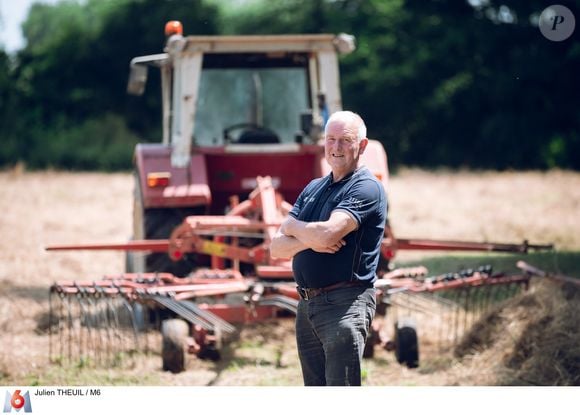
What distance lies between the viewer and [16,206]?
518 inches

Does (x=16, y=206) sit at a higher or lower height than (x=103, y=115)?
lower

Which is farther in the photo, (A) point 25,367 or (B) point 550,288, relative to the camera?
(B) point 550,288

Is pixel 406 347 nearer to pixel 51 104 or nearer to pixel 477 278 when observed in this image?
pixel 477 278

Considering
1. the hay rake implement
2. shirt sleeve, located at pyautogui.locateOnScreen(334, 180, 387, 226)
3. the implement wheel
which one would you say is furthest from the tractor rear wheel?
shirt sleeve, located at pyautogui.locateOnScreen(334, 180, 387, 226)

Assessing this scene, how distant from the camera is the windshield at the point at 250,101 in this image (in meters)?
7.52

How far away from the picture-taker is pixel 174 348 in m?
5.61

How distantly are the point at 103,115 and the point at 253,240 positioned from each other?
691 inches

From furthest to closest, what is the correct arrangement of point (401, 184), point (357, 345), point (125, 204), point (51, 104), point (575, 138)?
point (51, 104) → point (575, 138) → point (401, 184) → point (125, 204) → point (357, 345)

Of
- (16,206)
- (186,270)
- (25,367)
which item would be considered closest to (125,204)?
(16,206)

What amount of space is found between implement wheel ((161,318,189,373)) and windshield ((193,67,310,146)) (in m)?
2.20

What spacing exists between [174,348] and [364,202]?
226 centimetres
